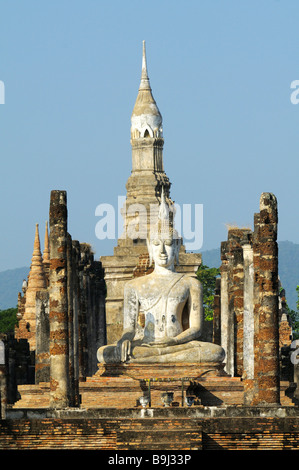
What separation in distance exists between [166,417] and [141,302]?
34.4 feet

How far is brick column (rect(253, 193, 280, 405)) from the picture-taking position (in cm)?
3266

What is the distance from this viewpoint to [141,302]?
3925 centimetres

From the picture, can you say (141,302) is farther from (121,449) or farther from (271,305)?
(121,449)

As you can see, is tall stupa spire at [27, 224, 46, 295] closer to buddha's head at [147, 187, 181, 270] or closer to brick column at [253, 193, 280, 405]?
buddha's head at [147, 187, 181, 270]

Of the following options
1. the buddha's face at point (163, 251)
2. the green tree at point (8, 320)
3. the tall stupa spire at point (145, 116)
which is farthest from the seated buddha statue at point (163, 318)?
the green tree at point (8, 320)

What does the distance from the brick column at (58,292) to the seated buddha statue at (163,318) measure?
4439mm

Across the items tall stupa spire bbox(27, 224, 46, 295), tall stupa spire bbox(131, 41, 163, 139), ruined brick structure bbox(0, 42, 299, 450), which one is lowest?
ruined brick structure bbox(0, 42, 299, 450)

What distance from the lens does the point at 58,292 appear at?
33.2m

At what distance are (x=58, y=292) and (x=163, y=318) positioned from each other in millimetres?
6196

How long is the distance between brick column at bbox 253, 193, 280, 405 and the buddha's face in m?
6.88

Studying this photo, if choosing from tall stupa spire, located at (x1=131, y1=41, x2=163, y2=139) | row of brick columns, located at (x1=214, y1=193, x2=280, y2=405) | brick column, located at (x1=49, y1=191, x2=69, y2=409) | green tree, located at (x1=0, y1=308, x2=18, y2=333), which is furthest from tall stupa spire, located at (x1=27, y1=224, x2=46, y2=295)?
brick column, located at (x1=49, y1=191, x2=69, y2=409)
